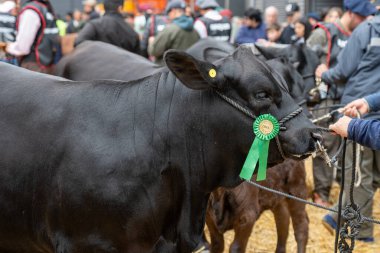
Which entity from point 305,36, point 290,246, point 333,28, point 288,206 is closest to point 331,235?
point 290,246

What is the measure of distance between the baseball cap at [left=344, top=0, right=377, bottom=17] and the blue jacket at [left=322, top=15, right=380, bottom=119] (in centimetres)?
63

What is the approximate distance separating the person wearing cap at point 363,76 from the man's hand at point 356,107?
1556 millimetres

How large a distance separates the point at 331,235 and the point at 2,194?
12.7 ft

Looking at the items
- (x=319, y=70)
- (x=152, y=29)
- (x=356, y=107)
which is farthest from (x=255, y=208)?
(x=152, y=29)

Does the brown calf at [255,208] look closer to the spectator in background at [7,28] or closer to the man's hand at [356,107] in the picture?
the man's hand at [356,107]

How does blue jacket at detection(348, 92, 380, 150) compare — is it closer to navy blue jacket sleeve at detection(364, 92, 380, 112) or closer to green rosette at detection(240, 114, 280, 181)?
green rosette at detection(240, 114, 280, 181)

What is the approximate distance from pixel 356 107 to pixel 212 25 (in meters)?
5.67

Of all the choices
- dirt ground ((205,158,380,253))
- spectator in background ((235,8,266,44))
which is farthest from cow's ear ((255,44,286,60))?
spectator in background ((235,8,266,44))

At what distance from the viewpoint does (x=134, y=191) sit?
3094mm

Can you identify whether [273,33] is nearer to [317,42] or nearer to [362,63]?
[317,42]

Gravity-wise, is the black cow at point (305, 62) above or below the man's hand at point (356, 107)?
below

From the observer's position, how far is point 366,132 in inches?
133

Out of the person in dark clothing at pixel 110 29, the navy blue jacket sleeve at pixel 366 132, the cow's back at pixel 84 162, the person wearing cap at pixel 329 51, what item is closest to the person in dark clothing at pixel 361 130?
the navy blue jacket sleeve at pixel 366 132

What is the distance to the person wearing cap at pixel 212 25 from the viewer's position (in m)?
9.45
